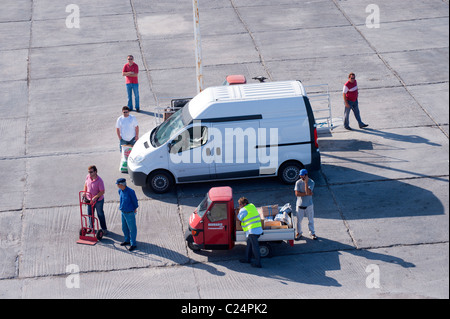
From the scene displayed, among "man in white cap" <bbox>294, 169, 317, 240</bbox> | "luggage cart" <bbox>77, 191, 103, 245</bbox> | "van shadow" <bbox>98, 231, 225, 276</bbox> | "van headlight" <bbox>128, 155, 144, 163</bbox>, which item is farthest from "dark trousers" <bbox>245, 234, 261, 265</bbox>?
"van headlight" <bbox>128, 155, 144, 163</bbox>

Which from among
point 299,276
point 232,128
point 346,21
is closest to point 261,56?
point 346,21

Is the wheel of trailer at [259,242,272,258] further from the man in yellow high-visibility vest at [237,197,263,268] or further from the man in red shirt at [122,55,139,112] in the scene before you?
the man in red shirt at [122,55,139,112]

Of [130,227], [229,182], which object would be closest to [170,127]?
[229,182]

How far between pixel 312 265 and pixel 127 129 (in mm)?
5957

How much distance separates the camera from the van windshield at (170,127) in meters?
14.1

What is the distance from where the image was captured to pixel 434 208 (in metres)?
13.2

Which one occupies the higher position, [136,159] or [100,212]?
[136,159]

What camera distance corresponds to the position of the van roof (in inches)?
546

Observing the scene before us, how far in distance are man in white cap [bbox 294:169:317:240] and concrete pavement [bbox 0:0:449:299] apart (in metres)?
0.29

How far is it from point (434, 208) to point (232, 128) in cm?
459

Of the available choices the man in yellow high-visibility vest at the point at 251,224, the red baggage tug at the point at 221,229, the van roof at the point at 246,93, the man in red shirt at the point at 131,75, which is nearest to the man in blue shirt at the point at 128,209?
the red baggage tug at the point at 221,229

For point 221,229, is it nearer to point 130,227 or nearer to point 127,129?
point 130,227

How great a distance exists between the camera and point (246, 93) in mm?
14039

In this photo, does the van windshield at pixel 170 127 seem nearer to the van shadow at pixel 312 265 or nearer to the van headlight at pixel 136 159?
the van headlight at pixel 136 159
